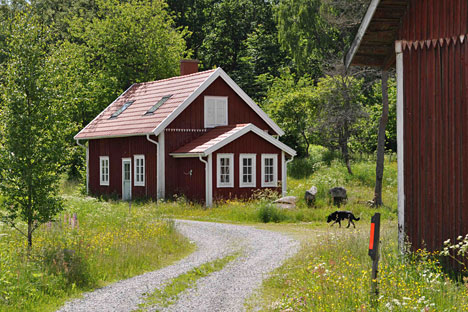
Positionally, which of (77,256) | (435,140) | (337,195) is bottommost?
(77,256)

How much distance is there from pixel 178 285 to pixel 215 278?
962 millimetres

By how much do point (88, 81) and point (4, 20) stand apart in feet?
101

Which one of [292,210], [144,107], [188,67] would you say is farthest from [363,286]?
[188,67]

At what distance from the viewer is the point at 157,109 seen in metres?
30.1

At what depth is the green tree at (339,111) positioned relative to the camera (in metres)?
35.1

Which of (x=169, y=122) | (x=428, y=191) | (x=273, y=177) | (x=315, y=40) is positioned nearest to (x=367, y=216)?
(x=273, y=177)

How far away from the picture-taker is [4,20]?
13.6 m

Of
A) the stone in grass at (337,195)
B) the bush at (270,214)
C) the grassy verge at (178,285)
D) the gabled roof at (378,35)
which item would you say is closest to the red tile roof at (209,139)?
the bush at (270,214)

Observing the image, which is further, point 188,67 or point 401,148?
point 188,67

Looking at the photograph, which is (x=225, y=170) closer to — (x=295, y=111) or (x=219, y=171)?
(x=219, y=171)

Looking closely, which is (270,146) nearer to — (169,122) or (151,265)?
(169,122)

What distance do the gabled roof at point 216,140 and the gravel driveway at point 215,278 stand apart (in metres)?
8.33

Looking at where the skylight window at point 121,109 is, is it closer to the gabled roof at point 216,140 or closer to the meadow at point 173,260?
the gabled roof at point 216,140

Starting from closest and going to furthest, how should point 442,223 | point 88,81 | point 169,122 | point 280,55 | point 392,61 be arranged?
point 442,223, point 392,61, point 169,122, point 88,81, point 280,55
